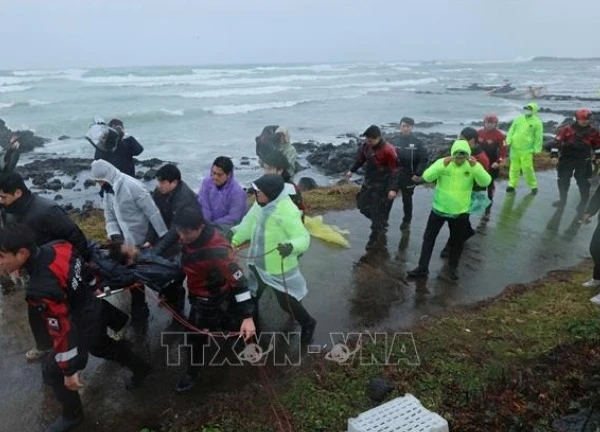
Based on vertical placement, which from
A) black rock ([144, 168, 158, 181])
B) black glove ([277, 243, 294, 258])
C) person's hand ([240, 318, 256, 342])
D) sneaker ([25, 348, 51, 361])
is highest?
black glove ([277, 243, 294, 258])

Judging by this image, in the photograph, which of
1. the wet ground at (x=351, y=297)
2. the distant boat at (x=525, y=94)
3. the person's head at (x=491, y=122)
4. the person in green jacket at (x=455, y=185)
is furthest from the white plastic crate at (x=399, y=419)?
the distant boat at (x=525, y=94)

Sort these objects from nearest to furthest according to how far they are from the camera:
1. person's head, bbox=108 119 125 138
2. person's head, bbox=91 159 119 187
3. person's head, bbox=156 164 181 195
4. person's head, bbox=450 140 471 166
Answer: person's head, bbox=156 164 181 195 < person's head, bbox=91 159 119 187 < person's head, bbox=450 140 471 166 < person's head, bbox=108 119 125 138

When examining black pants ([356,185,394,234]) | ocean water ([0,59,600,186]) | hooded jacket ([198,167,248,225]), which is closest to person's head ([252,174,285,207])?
hooded jacket ([198,167,248,225])

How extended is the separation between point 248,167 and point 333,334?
14287 millimetres

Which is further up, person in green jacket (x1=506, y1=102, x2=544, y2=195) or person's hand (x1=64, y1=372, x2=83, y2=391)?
person in green jacket (x1=506, y1=102, x2=544, y2=195)

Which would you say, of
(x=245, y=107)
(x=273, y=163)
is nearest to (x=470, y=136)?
(x=273, y=163)

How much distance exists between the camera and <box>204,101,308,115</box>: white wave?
34.9 metres

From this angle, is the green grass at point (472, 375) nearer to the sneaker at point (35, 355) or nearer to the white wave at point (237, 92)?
the sneaker at point (35, 355)

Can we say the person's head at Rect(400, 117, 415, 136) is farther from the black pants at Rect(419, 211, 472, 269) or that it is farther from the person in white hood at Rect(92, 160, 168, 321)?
the person in white hood at Rect(92, 160, 168, 321)

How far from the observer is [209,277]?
3770mm

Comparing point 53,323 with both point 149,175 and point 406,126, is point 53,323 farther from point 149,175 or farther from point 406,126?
point 149,175

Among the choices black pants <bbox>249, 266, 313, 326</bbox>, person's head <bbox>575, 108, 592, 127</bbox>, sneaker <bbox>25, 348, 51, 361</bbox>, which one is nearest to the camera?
sneaker <bbox>25, 348, 51, 361</bbox>

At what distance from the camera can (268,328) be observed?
4.96 m

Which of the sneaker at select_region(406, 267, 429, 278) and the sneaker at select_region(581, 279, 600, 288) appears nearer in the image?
the sneaker at select_region(581, 279, 600, 288)
